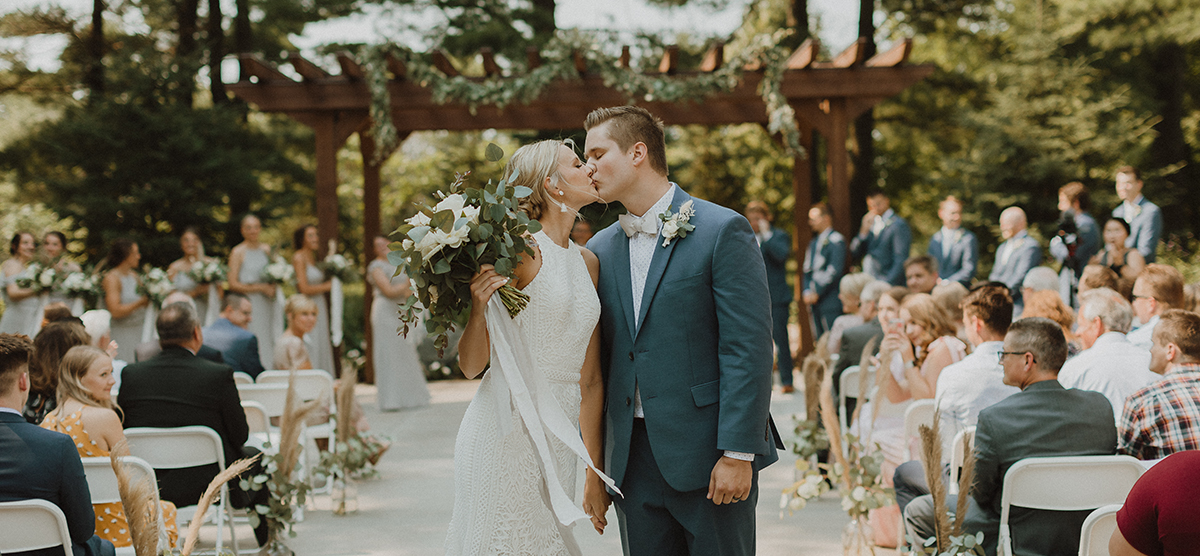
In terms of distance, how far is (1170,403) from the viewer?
11.9ft

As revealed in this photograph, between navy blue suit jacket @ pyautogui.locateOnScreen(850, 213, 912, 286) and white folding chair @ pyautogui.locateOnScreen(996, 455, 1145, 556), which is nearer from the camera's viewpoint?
white folding chair @ pyautogui.locateOnScreen(996, 455, 1145, 556)

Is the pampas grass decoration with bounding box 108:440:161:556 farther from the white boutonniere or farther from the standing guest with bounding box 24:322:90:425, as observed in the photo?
the white boutonniere

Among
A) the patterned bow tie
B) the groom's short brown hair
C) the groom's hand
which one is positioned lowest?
the groom's hand

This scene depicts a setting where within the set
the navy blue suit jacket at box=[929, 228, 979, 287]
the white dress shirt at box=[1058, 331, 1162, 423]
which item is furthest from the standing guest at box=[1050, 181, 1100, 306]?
the white dress shirt at box=[1058, 331, 1162, 423]

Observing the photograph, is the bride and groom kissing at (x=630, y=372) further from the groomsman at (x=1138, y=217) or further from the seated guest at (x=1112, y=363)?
the groomsman at (x=1138, y=217)

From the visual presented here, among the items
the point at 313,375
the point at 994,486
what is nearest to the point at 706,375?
the point at 994,486

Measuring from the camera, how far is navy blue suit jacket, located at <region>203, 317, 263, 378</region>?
6484mm

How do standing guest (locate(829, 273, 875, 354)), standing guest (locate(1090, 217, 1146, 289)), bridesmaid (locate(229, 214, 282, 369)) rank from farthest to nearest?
bridesmaid (locate(229, 214, 282, 369))
standing guest (locate(1090, 217, 1146, 289))
standing guest (locate(829, 273, 875, 354))

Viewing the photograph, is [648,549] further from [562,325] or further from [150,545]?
[150,545]

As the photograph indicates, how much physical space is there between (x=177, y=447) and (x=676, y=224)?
9.59 feet

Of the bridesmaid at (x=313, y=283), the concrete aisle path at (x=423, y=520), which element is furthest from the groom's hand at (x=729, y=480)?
the bridesmaid at (x=313, y=283)

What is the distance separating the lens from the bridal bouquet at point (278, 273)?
10.4 m

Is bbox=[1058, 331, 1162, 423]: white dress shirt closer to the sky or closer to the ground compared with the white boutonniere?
closer to the ground

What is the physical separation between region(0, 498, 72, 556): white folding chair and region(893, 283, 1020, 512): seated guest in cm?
355
